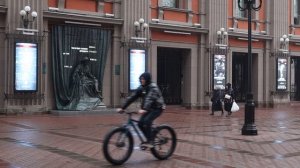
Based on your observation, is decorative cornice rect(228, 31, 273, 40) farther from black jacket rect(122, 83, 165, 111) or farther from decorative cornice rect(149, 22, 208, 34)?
black jacket rect(122, 83, 165, 111)

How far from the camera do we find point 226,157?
10.2m

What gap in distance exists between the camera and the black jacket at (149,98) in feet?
31.4

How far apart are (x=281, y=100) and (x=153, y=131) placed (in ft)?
78.2

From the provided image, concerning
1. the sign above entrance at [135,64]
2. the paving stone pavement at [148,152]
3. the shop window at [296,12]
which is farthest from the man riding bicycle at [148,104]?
the shop window at [296,12]

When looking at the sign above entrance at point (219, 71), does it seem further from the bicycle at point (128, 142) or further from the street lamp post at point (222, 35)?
the bicycle at point (128, 142)

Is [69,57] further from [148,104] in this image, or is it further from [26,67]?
[148,104]

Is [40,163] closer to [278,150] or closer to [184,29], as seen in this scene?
[278,150]

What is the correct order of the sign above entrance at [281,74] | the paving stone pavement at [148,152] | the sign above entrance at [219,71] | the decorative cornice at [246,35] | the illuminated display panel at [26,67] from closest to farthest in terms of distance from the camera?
the paving stone pavement at [148,152] → the illuminated display panel at [26,67] → the sign above entrance at [219,71] → the decorative cornice at [246,35] → the sign above entrance at [281,74]

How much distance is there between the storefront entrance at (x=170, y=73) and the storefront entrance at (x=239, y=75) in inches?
169

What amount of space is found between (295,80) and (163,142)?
89.3 feet

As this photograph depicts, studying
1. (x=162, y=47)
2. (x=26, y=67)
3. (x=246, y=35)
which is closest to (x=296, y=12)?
(x=246, y=35)

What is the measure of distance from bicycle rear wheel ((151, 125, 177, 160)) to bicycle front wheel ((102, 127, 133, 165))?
2.21 ft

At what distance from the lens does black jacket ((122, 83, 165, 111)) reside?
376 inches

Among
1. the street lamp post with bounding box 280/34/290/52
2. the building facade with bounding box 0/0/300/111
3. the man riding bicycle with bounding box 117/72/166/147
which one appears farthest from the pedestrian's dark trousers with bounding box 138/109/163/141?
the street lamp post with bounding box 280/34/290/52
